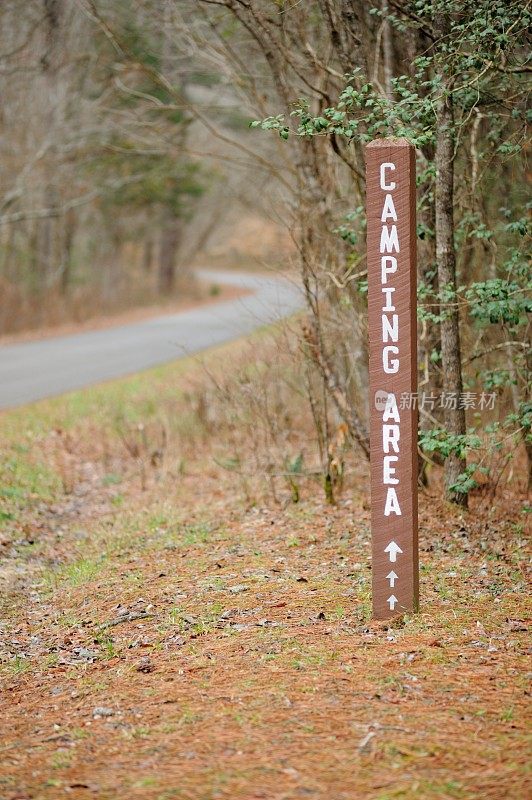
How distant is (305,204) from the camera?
9.03 meters

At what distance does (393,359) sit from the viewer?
17.6 ft

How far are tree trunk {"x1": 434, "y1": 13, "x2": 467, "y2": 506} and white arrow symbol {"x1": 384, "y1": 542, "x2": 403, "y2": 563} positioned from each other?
1.99m

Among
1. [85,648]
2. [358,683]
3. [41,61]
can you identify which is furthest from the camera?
[41,61]

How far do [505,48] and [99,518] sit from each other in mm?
5617

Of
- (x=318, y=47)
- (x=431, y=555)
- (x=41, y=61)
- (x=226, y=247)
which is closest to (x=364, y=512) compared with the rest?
(x=431, y=555)

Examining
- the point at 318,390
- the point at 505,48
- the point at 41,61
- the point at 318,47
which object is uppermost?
the point at 41,61

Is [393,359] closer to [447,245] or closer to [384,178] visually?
[384,178]

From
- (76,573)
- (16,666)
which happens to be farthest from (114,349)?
(16,666)

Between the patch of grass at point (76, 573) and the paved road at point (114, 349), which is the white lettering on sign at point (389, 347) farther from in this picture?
the paved road at point (114, 349)

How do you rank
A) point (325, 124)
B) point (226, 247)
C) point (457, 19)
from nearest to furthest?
point (325, 124)
point (457, 19)
point (226, 247)

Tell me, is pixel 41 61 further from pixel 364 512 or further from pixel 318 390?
pixel 364 512

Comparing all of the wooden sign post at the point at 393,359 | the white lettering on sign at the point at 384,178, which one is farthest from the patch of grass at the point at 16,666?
the white lettering on sign at the point at 384,178

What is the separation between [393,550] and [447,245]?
8.84ft

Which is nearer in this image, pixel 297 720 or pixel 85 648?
pixel 297 720
